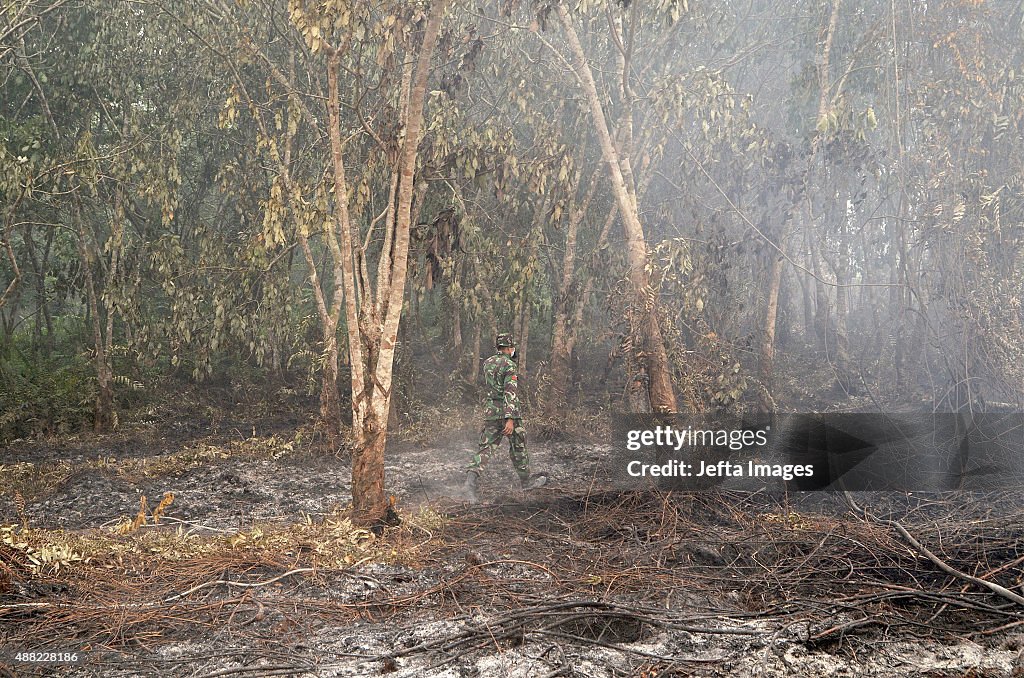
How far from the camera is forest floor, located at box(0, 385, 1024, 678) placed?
422 centimetres

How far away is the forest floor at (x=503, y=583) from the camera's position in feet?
13.8

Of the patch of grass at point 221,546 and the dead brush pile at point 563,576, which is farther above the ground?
the patch of grass at point 221,546

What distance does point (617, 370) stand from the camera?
14.0m

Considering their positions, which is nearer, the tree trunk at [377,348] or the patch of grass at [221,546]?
the patch of grass at [221,546]

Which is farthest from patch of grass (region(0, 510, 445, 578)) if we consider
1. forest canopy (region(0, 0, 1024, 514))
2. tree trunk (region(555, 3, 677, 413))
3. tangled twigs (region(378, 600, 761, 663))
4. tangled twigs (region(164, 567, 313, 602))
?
tree trunk (region(555, 3, 677, 413))

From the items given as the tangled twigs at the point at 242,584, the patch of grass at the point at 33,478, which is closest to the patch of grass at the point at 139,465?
the patch of grass at the point at 33,478

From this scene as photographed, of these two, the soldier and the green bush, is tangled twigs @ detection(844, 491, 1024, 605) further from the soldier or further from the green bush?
the green bush

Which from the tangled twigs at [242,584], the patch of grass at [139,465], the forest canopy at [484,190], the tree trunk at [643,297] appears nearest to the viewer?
the tangled twigs at [242,584]

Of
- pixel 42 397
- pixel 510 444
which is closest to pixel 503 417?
pixel 510 444

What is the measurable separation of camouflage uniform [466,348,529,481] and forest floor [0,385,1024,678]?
0.39 meters

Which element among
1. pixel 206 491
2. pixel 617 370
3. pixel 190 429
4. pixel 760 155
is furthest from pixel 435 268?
pixel 617 370

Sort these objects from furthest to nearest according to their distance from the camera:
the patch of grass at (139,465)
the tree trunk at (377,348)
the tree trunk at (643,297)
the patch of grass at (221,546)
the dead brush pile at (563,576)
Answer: the patch of grass at (139,465) → the tree trunk at (643,297) → the tree trunk at (377,348) → the patch of grass at (221,546) → the dead brush pile at (563,576)

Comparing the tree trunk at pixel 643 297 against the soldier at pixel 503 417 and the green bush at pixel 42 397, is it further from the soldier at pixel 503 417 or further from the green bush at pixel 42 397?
the green bush at pixel 42 397

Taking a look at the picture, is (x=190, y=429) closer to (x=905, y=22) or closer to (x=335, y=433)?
(x=335, y=433)
